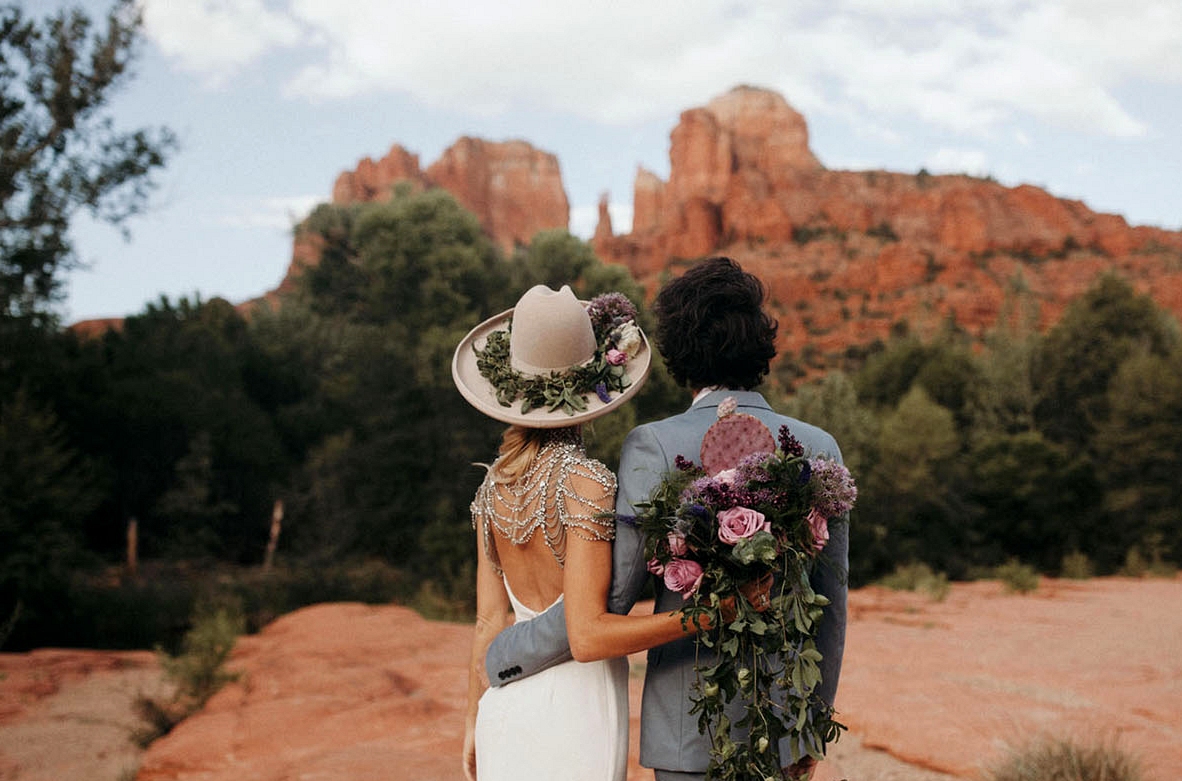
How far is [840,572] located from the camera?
2.19 meters

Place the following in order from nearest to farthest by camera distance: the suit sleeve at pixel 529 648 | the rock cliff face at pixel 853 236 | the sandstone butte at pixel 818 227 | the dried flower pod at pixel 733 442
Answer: the dried flower pod at pixel 733 442 < the suit sleeve at pixel 529 648 < the sandstone butte at pixel 818 227 < the rock cliff face at pixel 853 236

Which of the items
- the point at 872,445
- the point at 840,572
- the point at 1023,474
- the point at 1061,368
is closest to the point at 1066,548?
the point at 1023,474

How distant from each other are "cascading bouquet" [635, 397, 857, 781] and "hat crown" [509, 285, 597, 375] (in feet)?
1.47

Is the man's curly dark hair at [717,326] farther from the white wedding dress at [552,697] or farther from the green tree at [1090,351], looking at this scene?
the green tree at [1090,351]

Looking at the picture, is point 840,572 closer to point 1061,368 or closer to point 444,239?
point 444,239

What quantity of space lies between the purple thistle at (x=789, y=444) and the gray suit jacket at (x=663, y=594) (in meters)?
0.10

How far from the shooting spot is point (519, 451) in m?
2.38

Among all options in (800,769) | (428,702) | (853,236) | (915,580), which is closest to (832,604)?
(800,769)

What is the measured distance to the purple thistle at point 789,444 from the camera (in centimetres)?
195

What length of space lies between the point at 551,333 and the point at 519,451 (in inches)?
11.8

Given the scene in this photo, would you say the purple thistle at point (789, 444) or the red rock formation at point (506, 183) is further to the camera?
the red rock formation at point (506, 183)

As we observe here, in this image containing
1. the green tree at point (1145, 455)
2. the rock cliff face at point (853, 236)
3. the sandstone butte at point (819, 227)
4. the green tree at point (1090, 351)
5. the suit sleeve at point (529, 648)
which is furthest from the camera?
→ the sandstone butte at point (819, 227)

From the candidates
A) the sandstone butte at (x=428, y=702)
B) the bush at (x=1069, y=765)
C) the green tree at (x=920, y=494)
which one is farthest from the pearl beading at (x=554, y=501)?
the green tree at (x=920, y=494)

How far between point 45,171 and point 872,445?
21048 millimetres
